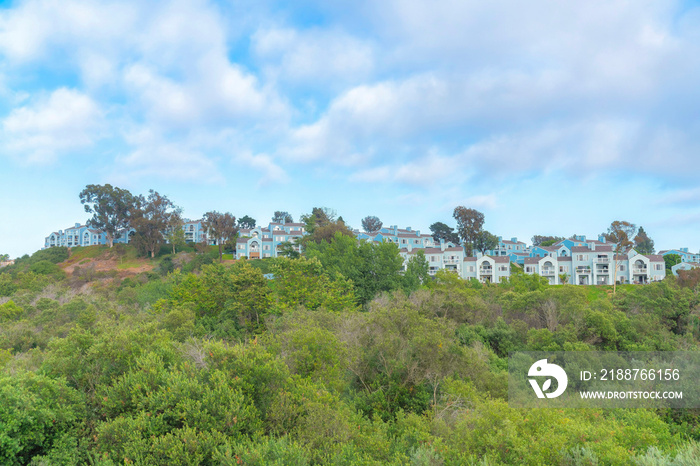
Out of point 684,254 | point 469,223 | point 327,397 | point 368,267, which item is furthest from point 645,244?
point 327,397

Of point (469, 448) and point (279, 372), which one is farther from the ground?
point (279, 372)

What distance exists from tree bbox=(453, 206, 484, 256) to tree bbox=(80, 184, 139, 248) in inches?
2253

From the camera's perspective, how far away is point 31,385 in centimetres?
845

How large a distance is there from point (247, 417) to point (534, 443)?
5726mm

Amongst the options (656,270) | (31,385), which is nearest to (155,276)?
(31,385)

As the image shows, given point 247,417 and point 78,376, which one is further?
point 78,376

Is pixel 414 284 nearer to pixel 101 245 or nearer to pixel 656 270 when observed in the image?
pixel 656 270

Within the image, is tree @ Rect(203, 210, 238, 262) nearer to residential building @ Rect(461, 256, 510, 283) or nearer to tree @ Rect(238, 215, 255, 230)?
tree @ Rect(238, 215, 255, 230)

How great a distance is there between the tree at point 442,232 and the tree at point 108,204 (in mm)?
57423

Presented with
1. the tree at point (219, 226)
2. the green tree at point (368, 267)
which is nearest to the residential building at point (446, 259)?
the green tree at point (368, 267)

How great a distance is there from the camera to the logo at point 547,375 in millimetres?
13930

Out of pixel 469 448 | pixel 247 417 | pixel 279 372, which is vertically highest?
pixel 279 372

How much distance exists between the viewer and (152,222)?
6688 cm

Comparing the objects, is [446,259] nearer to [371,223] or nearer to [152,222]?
[371,223]
